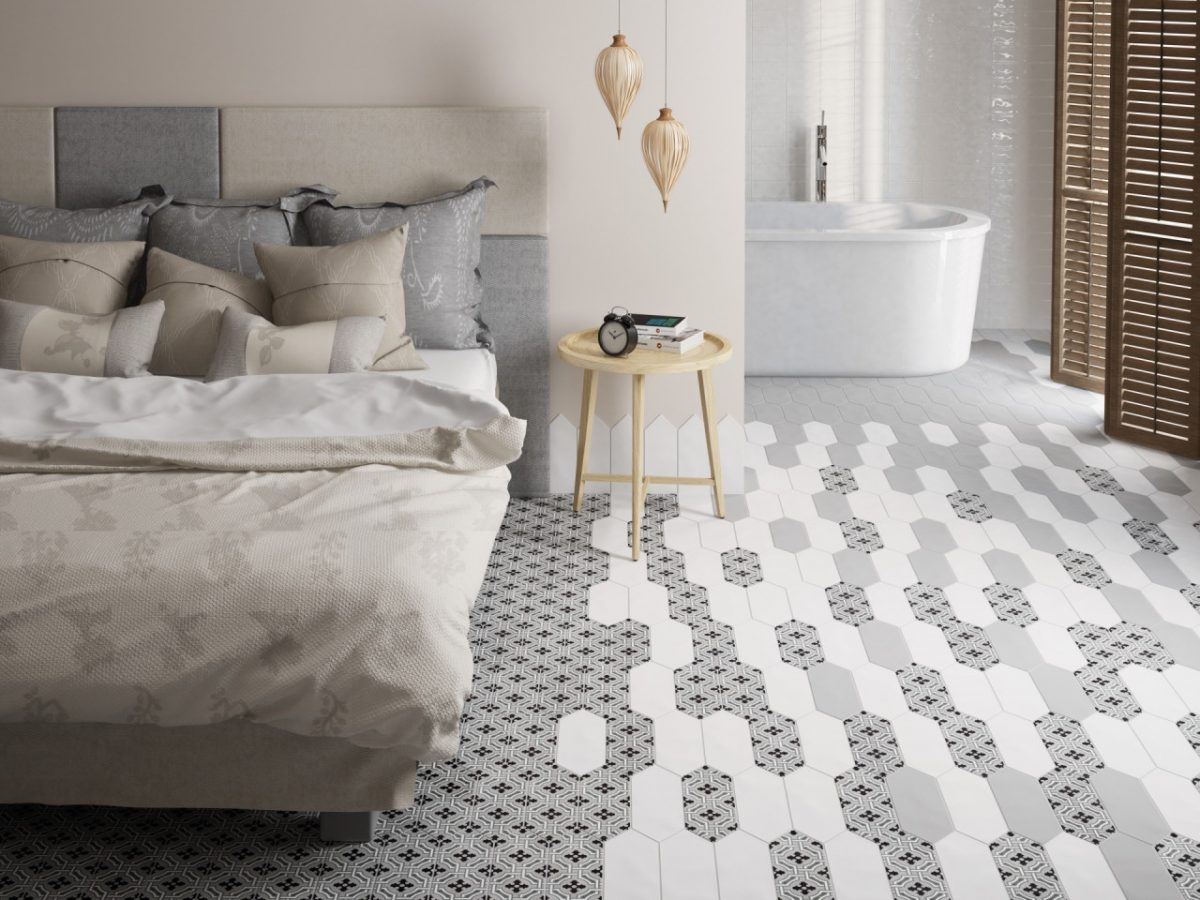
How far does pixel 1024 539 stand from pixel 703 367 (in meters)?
1.13

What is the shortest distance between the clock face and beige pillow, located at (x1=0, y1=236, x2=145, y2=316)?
1451 millimetres

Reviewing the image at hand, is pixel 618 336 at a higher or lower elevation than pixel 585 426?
higher

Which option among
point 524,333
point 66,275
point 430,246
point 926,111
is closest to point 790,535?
point 524,333

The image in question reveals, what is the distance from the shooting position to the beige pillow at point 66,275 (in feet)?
12.2

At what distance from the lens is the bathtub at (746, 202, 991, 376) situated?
5.56 meters

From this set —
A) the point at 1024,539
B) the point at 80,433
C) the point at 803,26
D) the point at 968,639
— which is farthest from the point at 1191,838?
the point at 803,26

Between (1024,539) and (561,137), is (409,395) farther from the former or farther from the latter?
(1024,539)

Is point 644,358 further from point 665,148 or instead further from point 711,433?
point 665,148

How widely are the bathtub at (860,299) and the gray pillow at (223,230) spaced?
2.21 m

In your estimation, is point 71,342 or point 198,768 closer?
point 198,768

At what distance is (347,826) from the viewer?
2459mm

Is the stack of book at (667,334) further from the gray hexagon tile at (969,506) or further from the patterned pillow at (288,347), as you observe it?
the gray hexagon tile at (969,506)

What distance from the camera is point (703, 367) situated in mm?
3875

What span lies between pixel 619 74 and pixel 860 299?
206 centimetres
